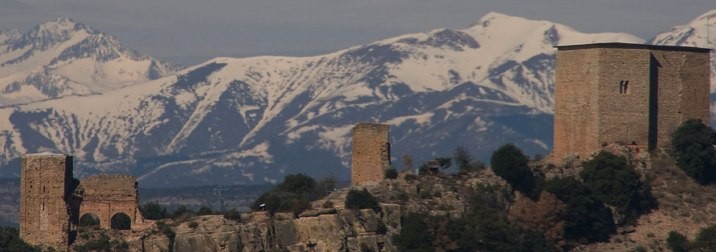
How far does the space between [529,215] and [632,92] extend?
7.78 metres

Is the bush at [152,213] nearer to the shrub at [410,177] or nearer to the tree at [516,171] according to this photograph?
the shrub at [410,177]

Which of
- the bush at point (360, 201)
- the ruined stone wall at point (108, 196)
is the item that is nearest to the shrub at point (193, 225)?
the ruined stone wall at point (108, 196)

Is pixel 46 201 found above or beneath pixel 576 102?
beneath

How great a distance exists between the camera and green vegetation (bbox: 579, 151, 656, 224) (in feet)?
335

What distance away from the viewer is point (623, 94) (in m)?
104

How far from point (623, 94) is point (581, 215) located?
22.1 feet

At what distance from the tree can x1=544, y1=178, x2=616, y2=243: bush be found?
6.29ft

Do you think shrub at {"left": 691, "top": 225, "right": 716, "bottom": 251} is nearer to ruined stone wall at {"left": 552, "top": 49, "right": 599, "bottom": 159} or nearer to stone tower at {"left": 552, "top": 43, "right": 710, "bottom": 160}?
stone tower at {"left": 552, "top": 43, "right": 710, "bottom": 160}

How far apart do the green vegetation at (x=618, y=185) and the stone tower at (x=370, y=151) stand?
30.3ft

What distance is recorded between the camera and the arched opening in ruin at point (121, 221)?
95.2 m

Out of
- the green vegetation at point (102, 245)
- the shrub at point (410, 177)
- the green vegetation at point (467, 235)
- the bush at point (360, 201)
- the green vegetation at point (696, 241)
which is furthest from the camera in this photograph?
the shrub at point (410, 177)

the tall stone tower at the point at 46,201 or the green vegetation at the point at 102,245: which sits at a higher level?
the tall stone tower at the point at 46,201

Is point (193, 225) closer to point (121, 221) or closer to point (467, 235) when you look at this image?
point (121, 221)

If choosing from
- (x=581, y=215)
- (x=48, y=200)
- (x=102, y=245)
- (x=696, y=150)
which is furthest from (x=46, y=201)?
(x=696, y=150)
